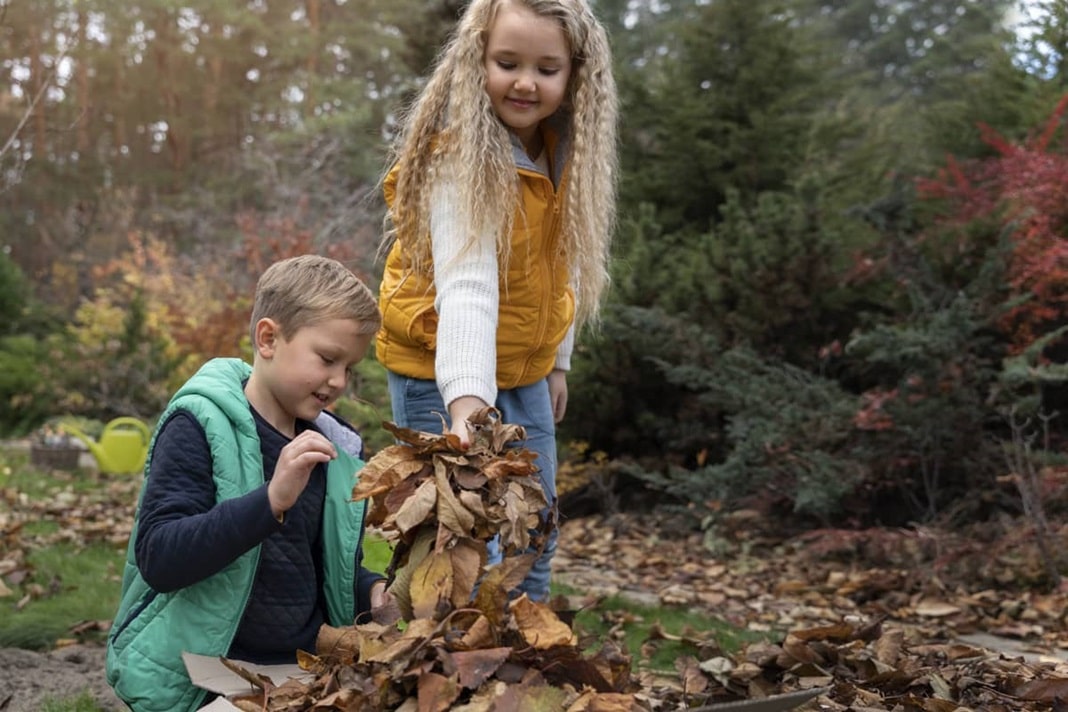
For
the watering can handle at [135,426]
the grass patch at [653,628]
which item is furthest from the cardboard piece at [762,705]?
the watering can handle at [135,426]

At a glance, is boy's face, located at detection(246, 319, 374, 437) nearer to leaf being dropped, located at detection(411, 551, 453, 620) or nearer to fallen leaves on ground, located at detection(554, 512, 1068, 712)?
leaf being dropped, located at detection(411, 551, 453, 620)

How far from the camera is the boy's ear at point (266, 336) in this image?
214cm

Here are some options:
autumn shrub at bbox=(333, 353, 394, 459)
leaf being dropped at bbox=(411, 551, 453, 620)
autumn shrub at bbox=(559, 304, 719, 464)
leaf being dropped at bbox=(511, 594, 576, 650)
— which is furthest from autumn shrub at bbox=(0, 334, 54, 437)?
leaf being dropped at bbox=(511, 594, 576, 650)

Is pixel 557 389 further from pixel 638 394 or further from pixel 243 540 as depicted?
pixel 638 394

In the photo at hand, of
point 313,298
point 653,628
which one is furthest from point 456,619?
point 653,628

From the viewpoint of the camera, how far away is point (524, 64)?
2.40 metres

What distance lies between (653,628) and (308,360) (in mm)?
1986

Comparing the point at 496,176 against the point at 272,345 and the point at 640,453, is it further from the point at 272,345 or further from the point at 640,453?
the point at 640,453

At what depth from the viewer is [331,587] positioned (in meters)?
2.27

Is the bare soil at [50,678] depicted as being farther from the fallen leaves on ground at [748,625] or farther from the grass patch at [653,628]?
the grass patch at [653,628]

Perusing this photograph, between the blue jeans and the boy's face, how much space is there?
0.38m

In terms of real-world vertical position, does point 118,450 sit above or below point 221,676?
below

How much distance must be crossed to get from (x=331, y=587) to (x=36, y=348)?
10.2 metres

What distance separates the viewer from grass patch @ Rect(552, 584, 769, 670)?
3.52 metres
